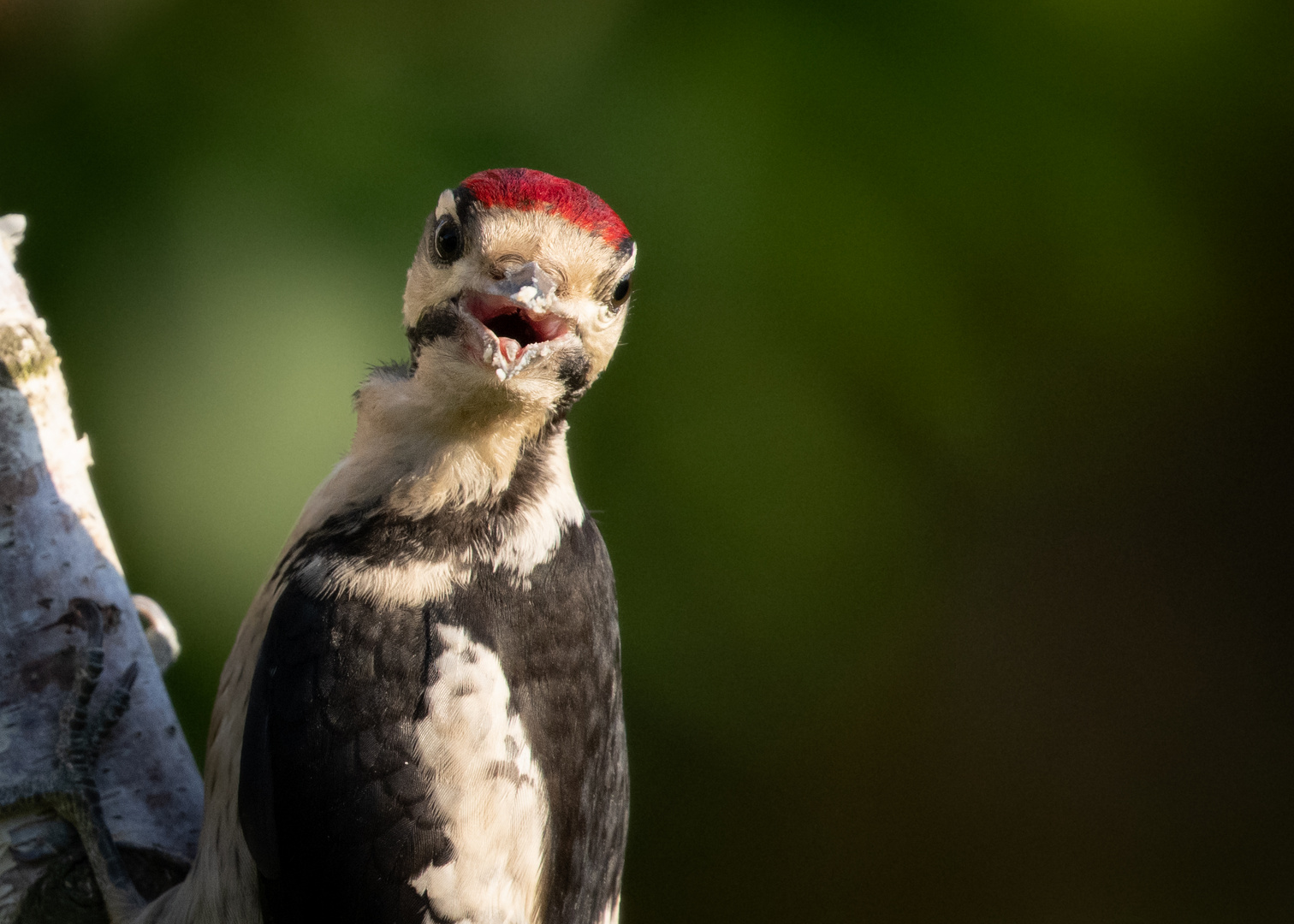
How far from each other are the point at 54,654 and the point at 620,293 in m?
0.85

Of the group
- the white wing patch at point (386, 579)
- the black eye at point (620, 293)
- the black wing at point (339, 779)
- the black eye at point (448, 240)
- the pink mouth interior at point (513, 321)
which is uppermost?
the black eye at point (448, 240)

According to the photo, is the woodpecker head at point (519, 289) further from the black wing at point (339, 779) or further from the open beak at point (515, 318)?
the black wing at point (339, 779)

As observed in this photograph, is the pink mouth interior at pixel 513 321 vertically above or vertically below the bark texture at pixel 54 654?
above

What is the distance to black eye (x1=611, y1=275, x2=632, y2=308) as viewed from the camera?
1.59 meters

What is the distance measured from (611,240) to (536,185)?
112 millimetres

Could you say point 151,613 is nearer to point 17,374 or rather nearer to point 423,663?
point 17,374

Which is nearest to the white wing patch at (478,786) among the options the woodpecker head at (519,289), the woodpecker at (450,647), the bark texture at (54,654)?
the woodpecker at (450,647)

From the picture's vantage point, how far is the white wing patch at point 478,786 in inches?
55.7

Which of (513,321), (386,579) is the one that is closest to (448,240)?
(513,321)

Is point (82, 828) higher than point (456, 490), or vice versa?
point (456, 490)

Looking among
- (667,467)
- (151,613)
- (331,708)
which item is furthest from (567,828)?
(667,467)

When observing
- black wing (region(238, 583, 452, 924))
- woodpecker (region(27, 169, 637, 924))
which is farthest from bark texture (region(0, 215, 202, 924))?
black wing (region(238, 583, 452, 924))

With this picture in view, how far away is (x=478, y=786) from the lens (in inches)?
56.3

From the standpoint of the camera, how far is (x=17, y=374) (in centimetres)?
163
